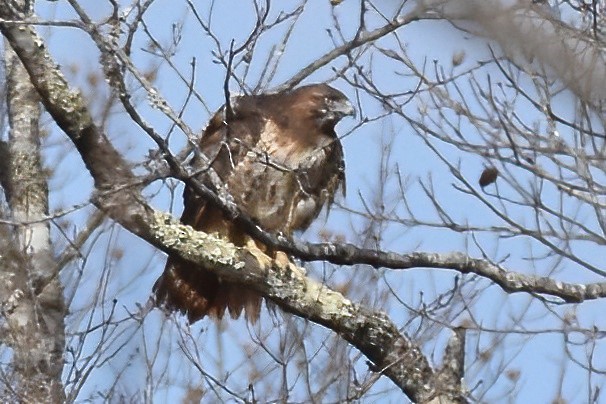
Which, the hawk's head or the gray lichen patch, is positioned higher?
the hawk's head

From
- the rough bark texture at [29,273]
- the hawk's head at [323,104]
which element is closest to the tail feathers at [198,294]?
the rough bark texture at [29,273]

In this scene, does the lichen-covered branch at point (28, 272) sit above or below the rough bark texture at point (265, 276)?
above

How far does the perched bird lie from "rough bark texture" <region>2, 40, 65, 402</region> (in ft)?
5.68

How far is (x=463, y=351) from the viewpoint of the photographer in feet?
11.8

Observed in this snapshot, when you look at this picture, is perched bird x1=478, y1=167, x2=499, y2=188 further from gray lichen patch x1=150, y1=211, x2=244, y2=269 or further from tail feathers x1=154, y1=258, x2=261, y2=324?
gray lichen patch x1=150, y1=211, x2=244, y2=269

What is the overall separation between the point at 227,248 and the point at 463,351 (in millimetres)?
859

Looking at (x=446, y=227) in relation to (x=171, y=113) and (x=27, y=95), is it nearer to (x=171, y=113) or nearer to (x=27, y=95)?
(x=171, y=113)

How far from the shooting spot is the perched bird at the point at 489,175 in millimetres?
4359

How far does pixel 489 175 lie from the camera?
437 centimetres

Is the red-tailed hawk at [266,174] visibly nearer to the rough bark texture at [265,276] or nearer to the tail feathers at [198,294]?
the tail feathers at [198,294]

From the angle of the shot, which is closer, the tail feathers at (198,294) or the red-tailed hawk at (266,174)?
the tail feathers at (198,294)

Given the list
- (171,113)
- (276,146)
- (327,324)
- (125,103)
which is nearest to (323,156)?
(276,146)

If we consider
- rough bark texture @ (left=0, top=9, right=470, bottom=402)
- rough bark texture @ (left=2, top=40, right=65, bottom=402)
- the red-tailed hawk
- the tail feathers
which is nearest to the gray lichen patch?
rough bark texture @ (left=0, top=9, right=470, bottom=402)

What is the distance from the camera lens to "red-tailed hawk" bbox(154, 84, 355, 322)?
4652 mm
